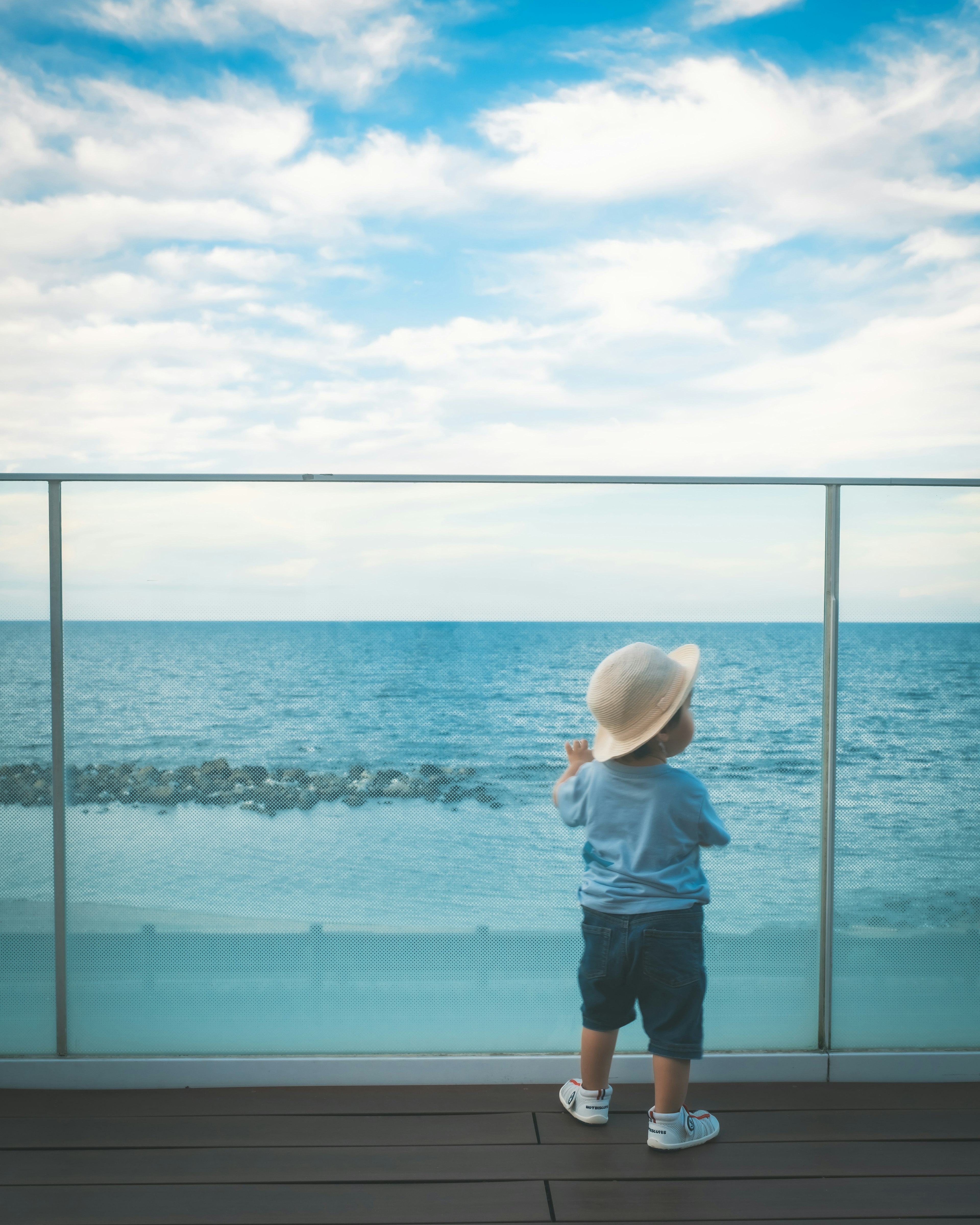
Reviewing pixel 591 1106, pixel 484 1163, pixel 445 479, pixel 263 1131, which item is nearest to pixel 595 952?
pixel 591 1106

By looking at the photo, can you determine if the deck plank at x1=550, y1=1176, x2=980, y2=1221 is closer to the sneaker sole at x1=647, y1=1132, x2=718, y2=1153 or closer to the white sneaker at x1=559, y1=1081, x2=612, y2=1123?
the sneaker sole at x1=647, y1=1132, x2=718, y2=1153

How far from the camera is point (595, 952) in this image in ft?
6.21

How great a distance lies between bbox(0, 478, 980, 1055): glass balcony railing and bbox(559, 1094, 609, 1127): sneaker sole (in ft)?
0.69

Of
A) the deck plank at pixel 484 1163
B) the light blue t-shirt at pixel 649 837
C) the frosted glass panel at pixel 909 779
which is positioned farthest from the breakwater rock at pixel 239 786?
the frosted glass panel at pixel 909 779

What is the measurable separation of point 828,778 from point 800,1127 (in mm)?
777

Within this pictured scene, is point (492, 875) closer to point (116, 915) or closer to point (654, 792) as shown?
point (654, 792)

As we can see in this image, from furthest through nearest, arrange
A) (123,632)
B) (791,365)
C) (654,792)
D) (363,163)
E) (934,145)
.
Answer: (791,365) → (363,163) → (934,145) → (123,632) → (654,792)

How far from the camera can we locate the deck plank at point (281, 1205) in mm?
1621

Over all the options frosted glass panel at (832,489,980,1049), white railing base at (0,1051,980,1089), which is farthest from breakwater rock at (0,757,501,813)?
frosted glass panel at (832,489,980,1049)

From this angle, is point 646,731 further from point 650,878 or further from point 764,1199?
point 764,1199

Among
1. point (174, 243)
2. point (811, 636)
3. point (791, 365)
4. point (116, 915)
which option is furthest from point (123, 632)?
point (791, 365)

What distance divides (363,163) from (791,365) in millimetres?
7595

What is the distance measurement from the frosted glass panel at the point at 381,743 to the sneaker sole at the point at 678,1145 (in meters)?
0.32

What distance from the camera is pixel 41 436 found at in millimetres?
16438
